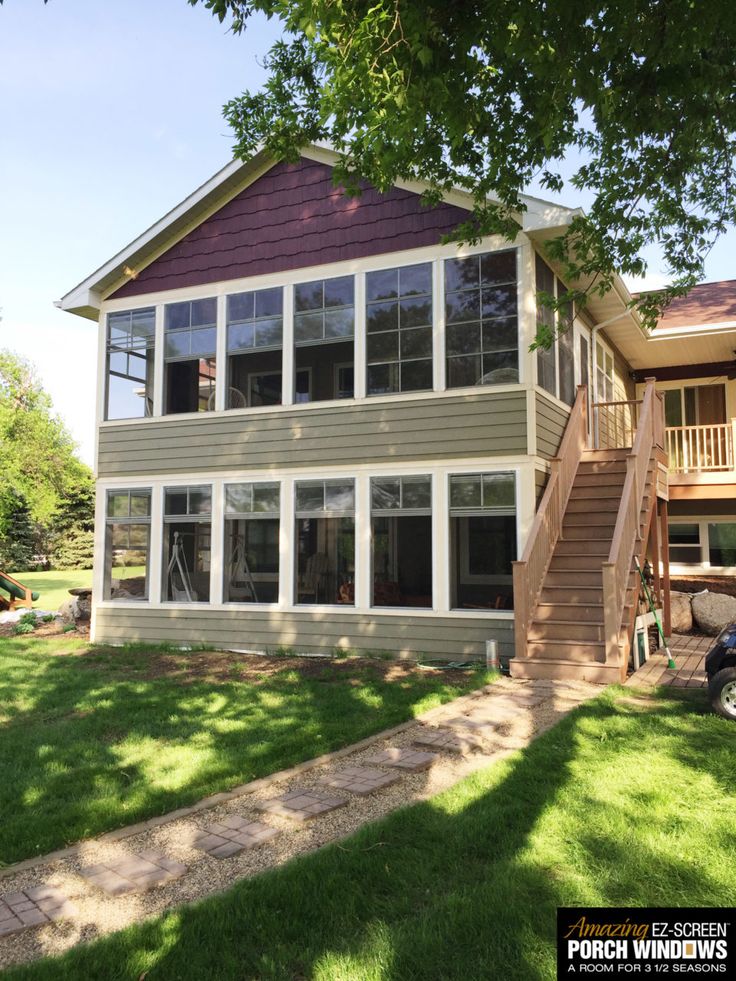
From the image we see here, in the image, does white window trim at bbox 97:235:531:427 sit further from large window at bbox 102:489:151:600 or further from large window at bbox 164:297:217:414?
large window at bbox 102:489:151:600

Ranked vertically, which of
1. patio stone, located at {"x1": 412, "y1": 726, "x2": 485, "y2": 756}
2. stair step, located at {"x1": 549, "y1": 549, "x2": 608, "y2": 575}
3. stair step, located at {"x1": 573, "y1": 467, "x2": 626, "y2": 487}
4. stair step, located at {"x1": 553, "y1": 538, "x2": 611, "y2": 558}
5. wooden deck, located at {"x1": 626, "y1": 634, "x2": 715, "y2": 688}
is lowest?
patio stone, located at {"x1": 412, "y1": 726, "x2": 485, "y2": 756}

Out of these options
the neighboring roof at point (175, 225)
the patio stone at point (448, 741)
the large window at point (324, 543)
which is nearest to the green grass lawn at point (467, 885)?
the patio stone at point (448, 741)

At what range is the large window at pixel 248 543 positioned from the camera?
11872 millimetres

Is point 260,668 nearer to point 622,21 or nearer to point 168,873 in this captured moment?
point 168,873

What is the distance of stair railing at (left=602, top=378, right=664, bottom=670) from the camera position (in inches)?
330

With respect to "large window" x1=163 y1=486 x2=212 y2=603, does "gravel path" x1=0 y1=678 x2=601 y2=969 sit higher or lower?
lower

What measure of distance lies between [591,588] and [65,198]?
40.1 feet

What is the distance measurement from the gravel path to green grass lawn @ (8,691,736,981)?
0.18 m

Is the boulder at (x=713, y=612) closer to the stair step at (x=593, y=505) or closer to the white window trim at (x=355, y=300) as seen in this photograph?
the stair step at (x=593, y=505)

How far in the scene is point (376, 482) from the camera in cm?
1103

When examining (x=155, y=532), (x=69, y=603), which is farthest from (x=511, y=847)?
(x=69, y=603)

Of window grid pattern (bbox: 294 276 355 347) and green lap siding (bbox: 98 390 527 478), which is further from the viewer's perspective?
window grid pattern (bbox: 294 276 355 347)

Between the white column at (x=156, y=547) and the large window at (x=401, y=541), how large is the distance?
12.3 feet

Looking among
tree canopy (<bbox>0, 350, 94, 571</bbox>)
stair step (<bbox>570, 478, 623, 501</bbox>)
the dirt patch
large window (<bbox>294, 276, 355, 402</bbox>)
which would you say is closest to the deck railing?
the dirt patch
